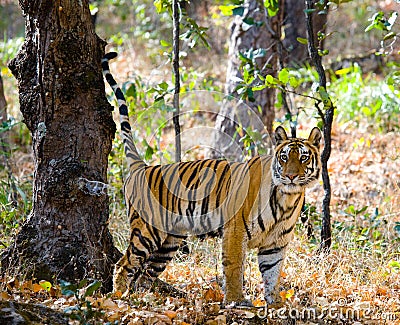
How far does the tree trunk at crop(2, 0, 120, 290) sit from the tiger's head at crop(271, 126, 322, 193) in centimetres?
145

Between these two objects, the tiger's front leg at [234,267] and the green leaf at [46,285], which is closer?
the green leaf at [46,285]

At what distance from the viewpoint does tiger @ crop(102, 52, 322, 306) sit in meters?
4.58

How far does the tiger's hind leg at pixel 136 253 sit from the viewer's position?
4895 mm

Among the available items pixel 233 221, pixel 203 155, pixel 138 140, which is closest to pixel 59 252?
pixel 233 221

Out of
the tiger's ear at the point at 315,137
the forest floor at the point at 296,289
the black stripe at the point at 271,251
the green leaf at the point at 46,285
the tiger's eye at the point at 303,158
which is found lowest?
the forest floor at the point at 296,289

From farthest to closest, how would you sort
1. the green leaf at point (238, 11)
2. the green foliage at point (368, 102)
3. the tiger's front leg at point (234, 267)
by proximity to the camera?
the green foliage at point (368, 102) < the green leaf at point (238, 11) < the tiger's front leg at point (234, 267)

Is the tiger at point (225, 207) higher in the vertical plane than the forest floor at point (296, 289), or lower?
higher

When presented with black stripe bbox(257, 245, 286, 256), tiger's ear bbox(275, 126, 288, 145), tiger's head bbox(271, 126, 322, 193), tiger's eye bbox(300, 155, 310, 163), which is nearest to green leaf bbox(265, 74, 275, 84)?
tiger's ear bbox(275, 126, 288, 145)

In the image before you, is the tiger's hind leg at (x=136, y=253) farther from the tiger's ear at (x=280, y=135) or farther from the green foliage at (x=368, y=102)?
the green foliage at (x=368, y=102)

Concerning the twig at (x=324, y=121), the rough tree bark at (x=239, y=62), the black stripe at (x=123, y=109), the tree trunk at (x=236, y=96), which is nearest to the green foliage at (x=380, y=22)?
the twig at (x=324, y=121)

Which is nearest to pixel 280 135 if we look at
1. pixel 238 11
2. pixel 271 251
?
pixel 271 251

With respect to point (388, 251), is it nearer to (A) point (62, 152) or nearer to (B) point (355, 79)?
(A) point (62, 152)

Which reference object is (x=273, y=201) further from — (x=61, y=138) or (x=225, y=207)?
(x=61, y=138)

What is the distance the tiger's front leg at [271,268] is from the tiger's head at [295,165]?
1.86 feet
